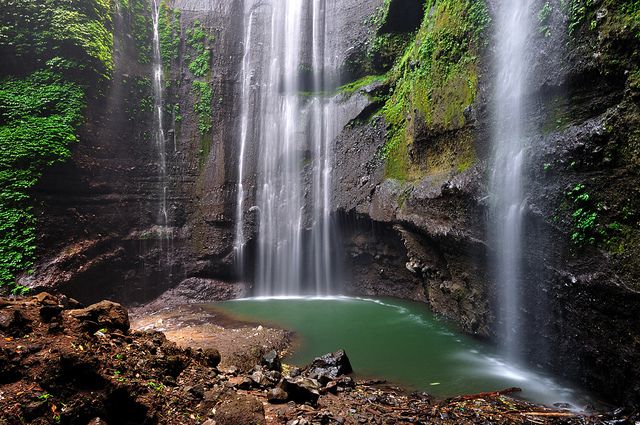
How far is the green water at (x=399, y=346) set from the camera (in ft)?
18.0

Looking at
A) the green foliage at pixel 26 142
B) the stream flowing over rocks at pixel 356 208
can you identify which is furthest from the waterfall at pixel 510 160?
the green foliage at pixel 26 142

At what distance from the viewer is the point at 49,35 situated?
1232 centimetres

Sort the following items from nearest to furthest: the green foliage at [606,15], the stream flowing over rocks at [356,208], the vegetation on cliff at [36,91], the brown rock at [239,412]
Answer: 1. the brown rock at [239,412]
2. the stream flowing over rocks at [356,208]
3. the green foliage at [606,15]
4. the vegetation on cliff at [36,91]

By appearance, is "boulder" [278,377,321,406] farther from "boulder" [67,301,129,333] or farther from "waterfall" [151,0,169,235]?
"waterfall" [151,0,169,235]

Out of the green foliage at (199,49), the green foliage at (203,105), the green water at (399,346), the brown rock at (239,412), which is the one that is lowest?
the green water at (399,346)

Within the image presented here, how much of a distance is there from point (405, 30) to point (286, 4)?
6.76m

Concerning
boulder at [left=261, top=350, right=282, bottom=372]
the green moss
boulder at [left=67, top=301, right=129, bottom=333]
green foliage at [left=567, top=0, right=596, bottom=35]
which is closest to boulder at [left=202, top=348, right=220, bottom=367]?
boulder at [left=261, top=350, right=282, bottom=372]

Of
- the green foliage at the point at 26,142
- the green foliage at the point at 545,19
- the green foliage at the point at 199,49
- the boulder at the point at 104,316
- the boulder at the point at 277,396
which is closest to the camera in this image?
the boulder at the point at 104,316

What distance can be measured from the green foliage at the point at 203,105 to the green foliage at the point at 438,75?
872 centimetres

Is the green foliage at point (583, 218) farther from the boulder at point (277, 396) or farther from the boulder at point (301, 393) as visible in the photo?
the boulder at point (277, 396)

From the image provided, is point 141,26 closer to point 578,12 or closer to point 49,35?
point 49,35

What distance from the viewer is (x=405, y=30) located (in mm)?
13852

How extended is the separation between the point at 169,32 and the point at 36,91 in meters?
7.23

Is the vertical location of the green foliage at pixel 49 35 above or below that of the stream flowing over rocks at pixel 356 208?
above
